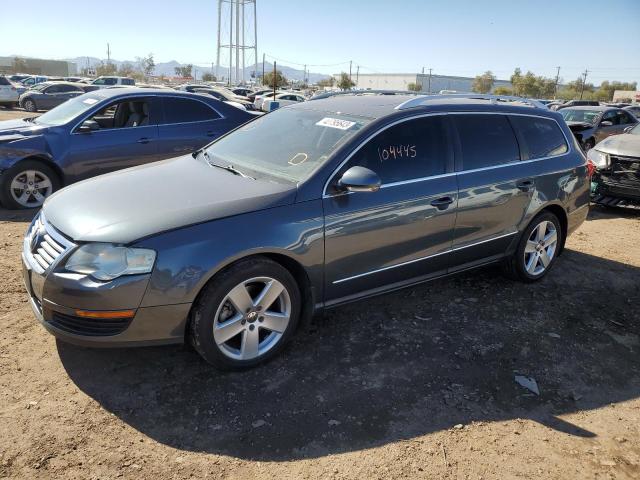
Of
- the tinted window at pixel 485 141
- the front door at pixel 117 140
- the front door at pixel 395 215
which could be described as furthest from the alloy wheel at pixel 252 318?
the front door at pixel 117 140

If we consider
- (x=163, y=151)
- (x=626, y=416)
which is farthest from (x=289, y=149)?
(x=163, y=151)

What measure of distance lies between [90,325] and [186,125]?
5.25m

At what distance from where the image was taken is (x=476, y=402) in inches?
122

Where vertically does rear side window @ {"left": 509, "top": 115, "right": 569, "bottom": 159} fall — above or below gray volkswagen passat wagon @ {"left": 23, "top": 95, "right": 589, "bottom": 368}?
above

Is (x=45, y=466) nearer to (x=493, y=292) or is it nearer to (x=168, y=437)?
(x=168, y=437)

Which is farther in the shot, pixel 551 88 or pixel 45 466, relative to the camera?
pixel 551 88

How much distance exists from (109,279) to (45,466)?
0.96m

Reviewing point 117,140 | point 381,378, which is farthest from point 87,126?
point 381,378

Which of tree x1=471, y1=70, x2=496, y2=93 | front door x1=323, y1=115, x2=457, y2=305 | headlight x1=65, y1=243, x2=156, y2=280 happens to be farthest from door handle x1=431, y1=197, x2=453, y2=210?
tree x1=471, y1=70, x2=496, y2=93

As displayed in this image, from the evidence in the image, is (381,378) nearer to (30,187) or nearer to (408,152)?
(408,152)

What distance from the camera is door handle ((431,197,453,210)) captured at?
3.85 meters

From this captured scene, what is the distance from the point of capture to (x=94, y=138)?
677 cm

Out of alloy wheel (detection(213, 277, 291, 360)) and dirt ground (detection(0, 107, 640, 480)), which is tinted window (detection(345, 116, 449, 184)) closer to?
alloy wheel (detection(213, 277, 291, 360))

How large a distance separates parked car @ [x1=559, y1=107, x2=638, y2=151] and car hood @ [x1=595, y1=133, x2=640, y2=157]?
486 centimetres
